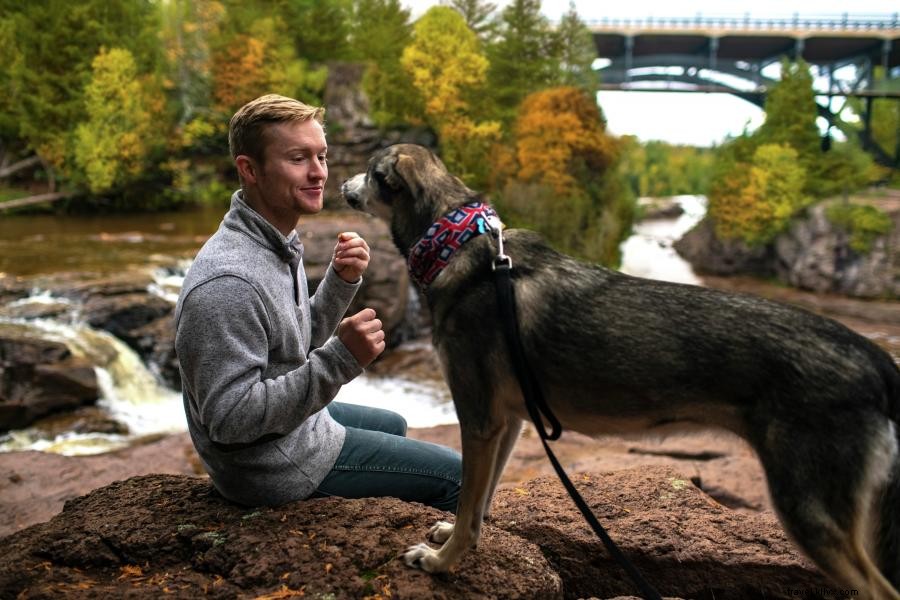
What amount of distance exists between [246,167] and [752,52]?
17165 mm

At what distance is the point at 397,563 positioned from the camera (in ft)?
9.47

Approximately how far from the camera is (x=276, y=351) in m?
2.88

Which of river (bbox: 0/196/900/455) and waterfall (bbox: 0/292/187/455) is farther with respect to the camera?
river (bbox: 0/196/900/455)

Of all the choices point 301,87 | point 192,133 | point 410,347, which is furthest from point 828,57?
point 192,133

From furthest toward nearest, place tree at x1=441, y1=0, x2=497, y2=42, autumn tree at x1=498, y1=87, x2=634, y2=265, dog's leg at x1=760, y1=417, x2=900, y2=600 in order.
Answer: tree at x1=441, y1=0, x2=497, y2=42 → autumn tree at x1=498, y1=87, x2=634, y2=265 → dog's leg at x1=760, y1=417, x2=900, y2=600

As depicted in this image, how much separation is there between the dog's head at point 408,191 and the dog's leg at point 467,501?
96cm

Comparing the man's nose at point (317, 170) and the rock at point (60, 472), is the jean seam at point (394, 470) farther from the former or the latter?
the rock at point (60, 472)

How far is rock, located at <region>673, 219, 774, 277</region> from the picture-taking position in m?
17.9

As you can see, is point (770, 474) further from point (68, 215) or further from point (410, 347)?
point (68, 215)

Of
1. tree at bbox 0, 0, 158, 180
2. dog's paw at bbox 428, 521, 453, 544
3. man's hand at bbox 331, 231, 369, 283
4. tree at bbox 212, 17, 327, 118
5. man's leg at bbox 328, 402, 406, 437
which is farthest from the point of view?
tree at bbox 212, 17, 327, 118

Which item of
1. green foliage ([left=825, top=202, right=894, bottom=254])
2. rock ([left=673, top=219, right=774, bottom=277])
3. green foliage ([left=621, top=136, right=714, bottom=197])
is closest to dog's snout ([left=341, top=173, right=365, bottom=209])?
green foliage ([left=825, top=202, right=894, bottom=254])

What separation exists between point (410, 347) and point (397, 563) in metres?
10.8

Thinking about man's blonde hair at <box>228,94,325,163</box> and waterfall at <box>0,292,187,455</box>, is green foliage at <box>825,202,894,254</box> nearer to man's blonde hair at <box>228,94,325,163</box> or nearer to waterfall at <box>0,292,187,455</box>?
waterfall at <box>0,292,187,455</box>

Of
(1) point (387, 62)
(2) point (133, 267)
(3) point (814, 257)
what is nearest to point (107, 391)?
(2) point (133, 267)
